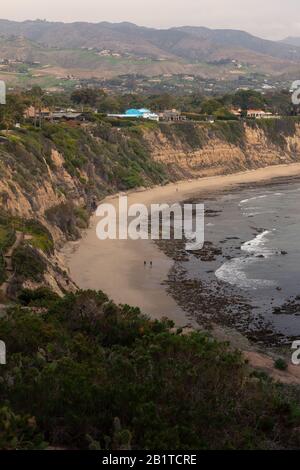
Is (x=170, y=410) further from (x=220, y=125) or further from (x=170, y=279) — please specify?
(x=220, y=125)

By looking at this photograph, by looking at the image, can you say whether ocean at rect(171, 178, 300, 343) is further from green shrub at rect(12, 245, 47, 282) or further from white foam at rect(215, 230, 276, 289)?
green shrub at rect(12, 245, 47, 282)

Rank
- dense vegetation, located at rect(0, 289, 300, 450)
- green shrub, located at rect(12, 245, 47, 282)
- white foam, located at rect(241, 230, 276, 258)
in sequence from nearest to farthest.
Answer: dense vegetation, located at rect(0, 289, 300, 450)
green shrub, located at rect(12, 245, 47, 282)
white foam, located at rect(241, 230, 276, 258)

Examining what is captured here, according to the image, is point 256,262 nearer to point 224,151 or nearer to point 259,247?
point 259,247

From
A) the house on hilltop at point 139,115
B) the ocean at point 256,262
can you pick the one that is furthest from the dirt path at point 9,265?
the house on hilltop at point 139,115

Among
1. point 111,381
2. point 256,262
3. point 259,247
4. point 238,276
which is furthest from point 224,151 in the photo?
point 111,381

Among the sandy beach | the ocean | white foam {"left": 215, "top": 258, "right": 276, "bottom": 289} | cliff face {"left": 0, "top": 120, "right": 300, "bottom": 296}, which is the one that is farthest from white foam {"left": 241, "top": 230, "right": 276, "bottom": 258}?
cliff face {"left": 0, "top": 120, "right": 300, "bottom": 296}
